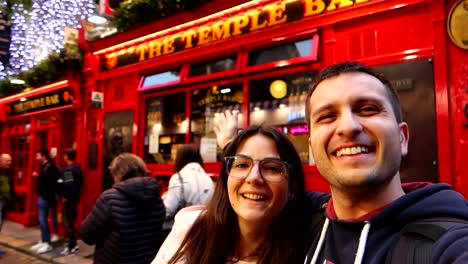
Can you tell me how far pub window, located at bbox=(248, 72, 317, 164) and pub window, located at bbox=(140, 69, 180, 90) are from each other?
1.67 meters

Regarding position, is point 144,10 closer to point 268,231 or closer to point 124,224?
point 124,224

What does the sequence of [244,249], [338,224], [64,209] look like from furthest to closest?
[64,209], [244,249], [338,224]

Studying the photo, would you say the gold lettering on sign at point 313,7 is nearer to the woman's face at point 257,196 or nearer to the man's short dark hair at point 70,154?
the woman's face at point 257,196

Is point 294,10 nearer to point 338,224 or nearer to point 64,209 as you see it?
point 338,224

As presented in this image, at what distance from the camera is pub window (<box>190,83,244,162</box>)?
5582 mm

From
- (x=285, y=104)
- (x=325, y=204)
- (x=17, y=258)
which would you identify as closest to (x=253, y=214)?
(x=325, y=204)

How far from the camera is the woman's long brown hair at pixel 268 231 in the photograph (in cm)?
160

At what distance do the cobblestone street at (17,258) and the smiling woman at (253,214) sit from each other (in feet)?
19.2

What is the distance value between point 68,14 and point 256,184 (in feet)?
32.9

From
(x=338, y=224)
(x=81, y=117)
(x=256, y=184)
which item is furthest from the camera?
(x=81, y=117)

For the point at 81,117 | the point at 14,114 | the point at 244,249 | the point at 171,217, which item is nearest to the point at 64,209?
the point at 81,117

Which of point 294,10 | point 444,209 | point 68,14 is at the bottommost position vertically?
point 444,209

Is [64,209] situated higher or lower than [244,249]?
lower

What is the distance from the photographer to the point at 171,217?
142 inches
